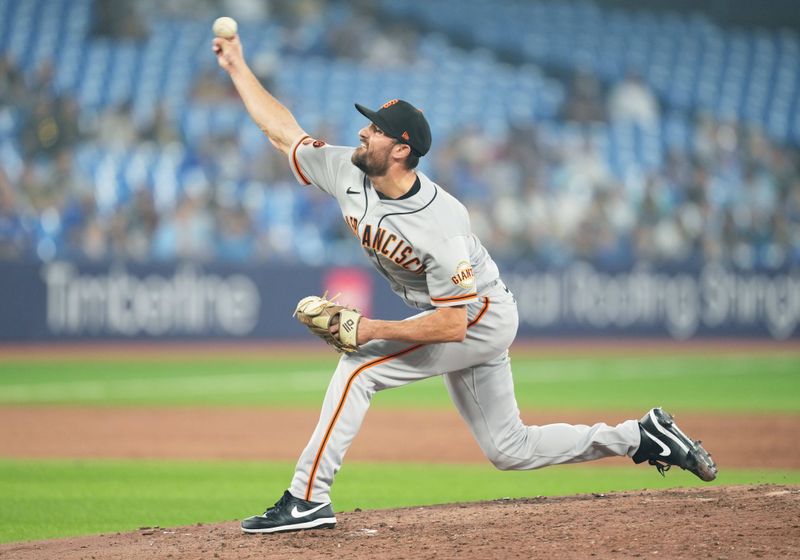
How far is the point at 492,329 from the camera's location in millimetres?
5242

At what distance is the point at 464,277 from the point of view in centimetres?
489

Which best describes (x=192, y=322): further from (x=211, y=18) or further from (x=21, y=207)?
(x=211, y=18)

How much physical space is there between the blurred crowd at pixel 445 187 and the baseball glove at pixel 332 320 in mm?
11291

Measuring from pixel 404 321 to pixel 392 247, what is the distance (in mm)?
337

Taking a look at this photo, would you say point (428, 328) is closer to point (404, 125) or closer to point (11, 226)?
point (404, 125)

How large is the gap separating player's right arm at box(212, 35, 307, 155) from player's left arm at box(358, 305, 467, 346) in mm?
1130

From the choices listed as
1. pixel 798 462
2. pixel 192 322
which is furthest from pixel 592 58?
pixel 798 462

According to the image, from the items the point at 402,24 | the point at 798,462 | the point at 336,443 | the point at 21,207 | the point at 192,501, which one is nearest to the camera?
the point at 336,443

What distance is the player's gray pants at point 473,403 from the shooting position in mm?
4977

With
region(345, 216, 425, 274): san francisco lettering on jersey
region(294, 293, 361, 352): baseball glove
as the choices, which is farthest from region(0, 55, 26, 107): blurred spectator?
region(345, 216, 425, 274): san francisco lettering on jersey

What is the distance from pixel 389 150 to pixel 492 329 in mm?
974

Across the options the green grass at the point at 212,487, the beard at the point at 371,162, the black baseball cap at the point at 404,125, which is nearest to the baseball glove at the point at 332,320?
the beard at the point at 371,162

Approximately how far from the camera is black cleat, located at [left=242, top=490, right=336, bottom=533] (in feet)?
16.3

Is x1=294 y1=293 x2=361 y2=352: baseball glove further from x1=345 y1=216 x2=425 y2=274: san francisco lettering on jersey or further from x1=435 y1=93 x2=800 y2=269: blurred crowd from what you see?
x1=435 y1=93 x2=800 y2=269: blurred crowd
